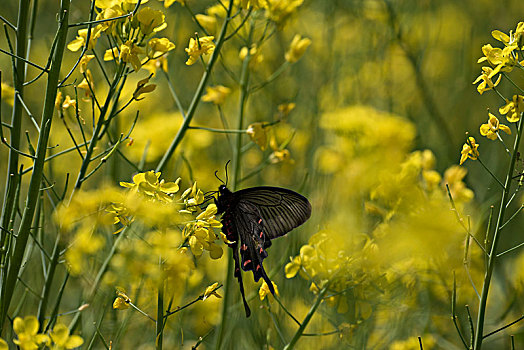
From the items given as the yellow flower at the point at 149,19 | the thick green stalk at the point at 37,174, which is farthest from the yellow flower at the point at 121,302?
the yellow flower at the point at 149,19

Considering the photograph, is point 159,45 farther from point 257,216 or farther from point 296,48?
point 296,48

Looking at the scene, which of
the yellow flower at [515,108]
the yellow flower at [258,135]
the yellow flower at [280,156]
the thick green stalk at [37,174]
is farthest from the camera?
the yellow flower at [280,156]

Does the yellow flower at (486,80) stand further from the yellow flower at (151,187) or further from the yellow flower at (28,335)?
the yellow flower at (28,335)

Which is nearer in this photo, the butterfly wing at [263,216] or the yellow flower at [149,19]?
the yellow flower at [149,19]

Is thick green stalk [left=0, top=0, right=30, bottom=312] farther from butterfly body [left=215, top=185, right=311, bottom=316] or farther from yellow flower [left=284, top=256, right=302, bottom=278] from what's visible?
yellow flower [left=284, top=256, right=302, bottom=278]

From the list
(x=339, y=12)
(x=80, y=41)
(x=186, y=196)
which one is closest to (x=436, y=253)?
(x=186, y=196)

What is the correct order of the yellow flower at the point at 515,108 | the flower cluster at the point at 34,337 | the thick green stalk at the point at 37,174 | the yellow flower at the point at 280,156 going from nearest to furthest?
the flower cluster at the point at 34,337 → the thick green stalk at the point at 37,174 → the yellow flower at the point at 515,108 → the yellow flower at the point at 280,156

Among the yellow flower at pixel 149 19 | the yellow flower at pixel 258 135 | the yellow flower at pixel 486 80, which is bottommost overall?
the yellow flower at pixel 258 135
